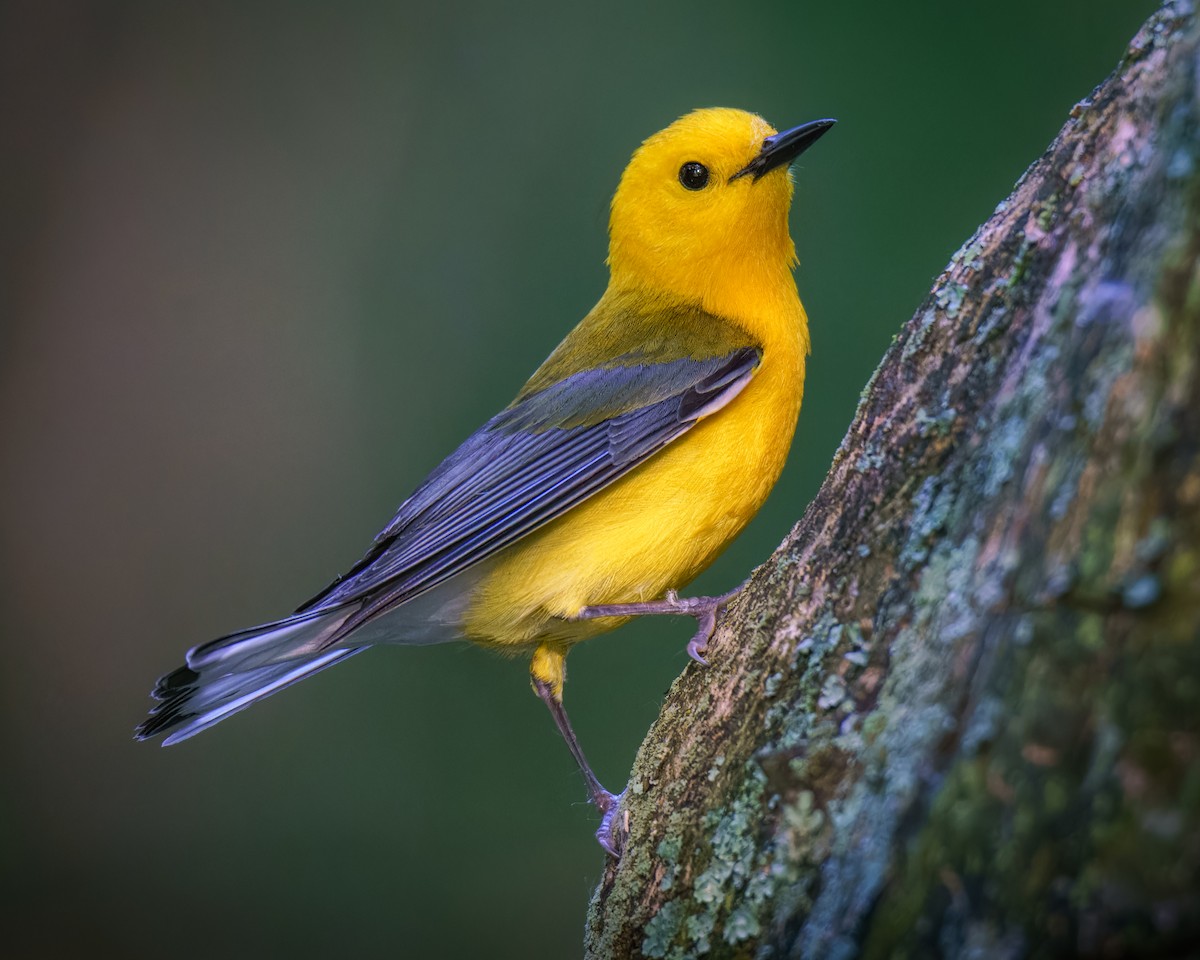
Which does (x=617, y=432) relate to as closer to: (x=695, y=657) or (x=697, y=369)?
(x=697, y=369)

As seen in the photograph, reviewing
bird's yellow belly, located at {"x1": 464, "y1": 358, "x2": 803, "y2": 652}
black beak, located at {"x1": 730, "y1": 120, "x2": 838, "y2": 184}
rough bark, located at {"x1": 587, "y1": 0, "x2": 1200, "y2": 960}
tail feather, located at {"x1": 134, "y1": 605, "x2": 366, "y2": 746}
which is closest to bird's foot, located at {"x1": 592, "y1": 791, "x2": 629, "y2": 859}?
rough bark, located at {"x1": 587, "y1": 0, "x2": 1200, "y2": 960}

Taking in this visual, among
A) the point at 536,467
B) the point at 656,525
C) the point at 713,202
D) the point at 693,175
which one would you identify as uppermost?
the point at 693,175

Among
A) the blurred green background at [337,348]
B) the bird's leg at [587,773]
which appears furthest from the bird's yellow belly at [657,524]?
the blurred green background at [337,348]

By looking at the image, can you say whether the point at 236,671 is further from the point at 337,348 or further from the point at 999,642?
the point at 337,348

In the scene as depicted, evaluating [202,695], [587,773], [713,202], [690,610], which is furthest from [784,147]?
[202,695]

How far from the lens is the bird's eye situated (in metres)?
3.88

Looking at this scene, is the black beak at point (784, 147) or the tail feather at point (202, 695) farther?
the black beak at point (784, 147)

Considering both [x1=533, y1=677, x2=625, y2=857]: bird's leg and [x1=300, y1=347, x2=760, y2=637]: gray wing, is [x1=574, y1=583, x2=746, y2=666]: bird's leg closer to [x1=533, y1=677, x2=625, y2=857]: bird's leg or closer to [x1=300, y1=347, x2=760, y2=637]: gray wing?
[x1=300, y1=347, x2=760, y2=637]: gray wing

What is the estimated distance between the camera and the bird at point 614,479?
3195mm

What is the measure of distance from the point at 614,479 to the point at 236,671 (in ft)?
4.60

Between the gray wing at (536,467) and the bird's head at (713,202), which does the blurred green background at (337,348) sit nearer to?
Answer: the bird's head at (713,202)

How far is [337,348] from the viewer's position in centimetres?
625

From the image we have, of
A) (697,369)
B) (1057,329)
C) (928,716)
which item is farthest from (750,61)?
(928,716)

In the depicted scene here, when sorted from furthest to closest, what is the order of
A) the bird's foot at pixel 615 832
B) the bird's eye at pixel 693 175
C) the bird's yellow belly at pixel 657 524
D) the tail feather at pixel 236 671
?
the bird's eye at pixel 693 175, the tail feather at pixel 236 671, the bird's yellow belly at pixel 657 524, the bird's foot at pixel 615 832
